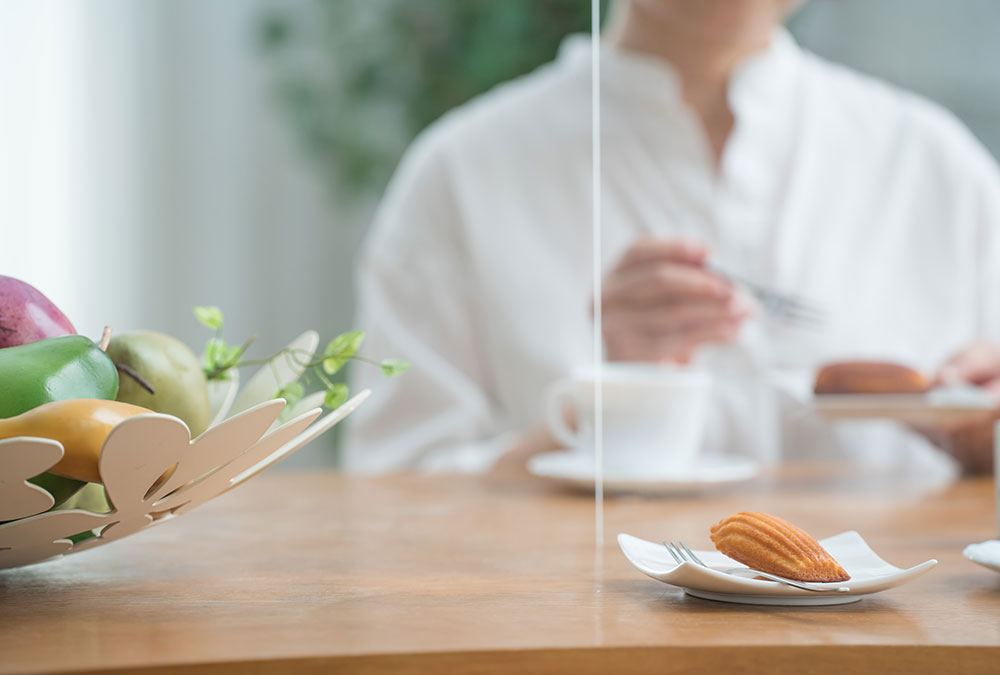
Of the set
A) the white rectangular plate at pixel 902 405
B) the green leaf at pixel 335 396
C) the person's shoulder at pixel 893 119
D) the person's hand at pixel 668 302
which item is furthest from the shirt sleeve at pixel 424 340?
the green leaf at pixel 335 396

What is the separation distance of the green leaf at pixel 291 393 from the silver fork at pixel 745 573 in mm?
187

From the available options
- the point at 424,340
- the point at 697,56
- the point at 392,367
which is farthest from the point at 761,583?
the point at 697,56

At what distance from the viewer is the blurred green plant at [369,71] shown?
2.28 m

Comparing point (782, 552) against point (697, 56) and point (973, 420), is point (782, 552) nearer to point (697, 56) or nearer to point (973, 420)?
point (973, 420)

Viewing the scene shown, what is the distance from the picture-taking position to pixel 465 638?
1.06ft

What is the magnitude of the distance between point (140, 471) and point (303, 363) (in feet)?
0.50

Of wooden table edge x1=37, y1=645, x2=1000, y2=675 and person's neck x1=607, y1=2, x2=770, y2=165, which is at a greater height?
person's neck x1=607, y1=2, x2=770, y2=165

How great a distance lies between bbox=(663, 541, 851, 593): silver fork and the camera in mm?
359

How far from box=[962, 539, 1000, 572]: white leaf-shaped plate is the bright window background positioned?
1677 millimetres

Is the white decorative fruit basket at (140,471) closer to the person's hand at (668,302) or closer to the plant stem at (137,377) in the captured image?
the plant stem at (137,377)

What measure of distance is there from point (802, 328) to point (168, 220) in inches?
64.3

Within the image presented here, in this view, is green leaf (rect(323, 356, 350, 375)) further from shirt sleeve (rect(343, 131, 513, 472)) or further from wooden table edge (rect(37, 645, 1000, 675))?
shirt sleeve (rect(343, 131, 513, 472))

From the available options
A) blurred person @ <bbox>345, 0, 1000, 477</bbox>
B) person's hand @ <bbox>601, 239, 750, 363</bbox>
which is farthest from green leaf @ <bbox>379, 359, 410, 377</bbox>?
blurred person @ <bbox>345, 0, 1000, 477</bbox>

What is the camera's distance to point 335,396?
0.45m
